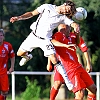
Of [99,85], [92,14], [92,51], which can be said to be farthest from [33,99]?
[92,51]

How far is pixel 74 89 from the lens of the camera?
10.9m

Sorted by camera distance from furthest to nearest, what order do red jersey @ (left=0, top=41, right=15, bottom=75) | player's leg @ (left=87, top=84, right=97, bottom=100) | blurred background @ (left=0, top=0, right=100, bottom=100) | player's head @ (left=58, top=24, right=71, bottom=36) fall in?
1. blurred background @ (left=0, top=0, right=100, bottom=100)
2. red jersey @ (left=0, top=41, right=15, bottom=75)
3. player's head @ (left=58, top=24, right=71, bottom=36)
4. player's leg @ (left=87, top=84, right=97, bottom=100)

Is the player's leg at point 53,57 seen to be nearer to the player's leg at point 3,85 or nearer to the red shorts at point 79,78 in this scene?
the red shorts at point 79,78

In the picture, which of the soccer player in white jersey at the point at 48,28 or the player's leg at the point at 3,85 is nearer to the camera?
the soccer player in white jersey at the point at 48,28

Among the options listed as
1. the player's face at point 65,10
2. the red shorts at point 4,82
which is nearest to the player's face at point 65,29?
the player's face at point 65,10

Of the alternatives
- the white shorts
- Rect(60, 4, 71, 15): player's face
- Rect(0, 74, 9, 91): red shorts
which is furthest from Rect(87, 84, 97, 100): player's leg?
Rect(0, 74, 9, 91): red shorts

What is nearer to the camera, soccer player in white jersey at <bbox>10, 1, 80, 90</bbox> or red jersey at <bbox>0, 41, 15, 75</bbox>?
soccer player in white jersey at <bbox>10, 1, 80, 90</bbox>

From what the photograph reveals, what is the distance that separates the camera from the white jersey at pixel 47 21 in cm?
1083

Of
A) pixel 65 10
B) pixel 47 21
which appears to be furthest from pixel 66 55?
pixel 65 10

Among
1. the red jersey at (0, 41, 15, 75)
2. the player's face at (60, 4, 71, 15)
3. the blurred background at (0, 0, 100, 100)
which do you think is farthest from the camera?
the blurred background at (0, 0, 100, 100)

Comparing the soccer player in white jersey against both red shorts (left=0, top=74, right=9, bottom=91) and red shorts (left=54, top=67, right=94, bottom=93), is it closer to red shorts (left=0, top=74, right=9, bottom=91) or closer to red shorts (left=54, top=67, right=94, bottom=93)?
red shorts (left=54, top=67, right=94, bottom=93)

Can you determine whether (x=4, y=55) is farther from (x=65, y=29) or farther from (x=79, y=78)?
(x=79, y=78)

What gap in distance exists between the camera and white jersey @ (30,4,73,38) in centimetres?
1083

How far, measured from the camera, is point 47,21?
35.9 ft
